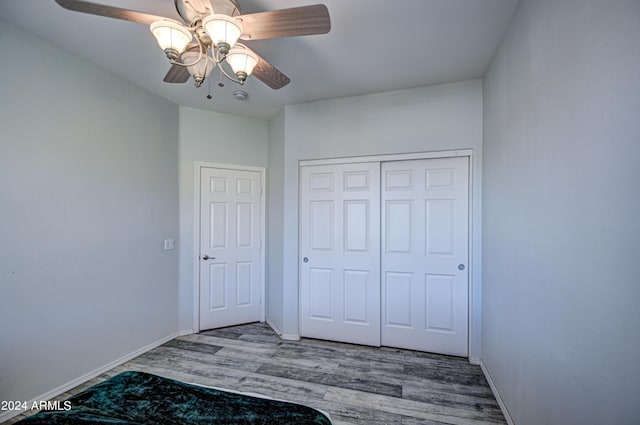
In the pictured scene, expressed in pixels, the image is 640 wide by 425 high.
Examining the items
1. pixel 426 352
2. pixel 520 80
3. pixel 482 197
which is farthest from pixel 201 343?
pixel 520 80

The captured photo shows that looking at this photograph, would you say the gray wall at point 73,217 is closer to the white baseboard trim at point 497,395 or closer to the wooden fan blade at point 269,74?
the wooden fan blade at point 269,74

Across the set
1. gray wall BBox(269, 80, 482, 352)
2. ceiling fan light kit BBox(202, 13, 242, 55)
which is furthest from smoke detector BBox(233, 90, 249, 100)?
ceiling fan light kit BBox(202, 13, 242, 55)

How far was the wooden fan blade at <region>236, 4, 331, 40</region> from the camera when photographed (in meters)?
1.30

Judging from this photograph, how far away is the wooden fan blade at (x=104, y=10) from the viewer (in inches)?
51.2

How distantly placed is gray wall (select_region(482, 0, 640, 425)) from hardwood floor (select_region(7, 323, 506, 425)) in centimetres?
42

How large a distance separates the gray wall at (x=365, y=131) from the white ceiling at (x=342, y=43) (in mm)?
146

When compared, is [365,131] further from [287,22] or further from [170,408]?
[170,408]

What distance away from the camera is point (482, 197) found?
2666 millimetres

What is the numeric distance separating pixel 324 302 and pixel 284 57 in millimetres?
2488

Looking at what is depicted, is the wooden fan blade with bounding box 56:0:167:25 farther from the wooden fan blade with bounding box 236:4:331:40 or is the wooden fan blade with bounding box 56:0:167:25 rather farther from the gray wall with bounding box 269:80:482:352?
the gray wall with bounding box 269:80:482:352

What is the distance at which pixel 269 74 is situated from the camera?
1818 mm

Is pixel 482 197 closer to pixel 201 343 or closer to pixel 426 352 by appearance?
pixel 426 352

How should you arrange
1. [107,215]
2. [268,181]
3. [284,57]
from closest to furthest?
1. [284,57]
2. [107,215]
3. [268,181]

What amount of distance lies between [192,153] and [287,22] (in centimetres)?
248
